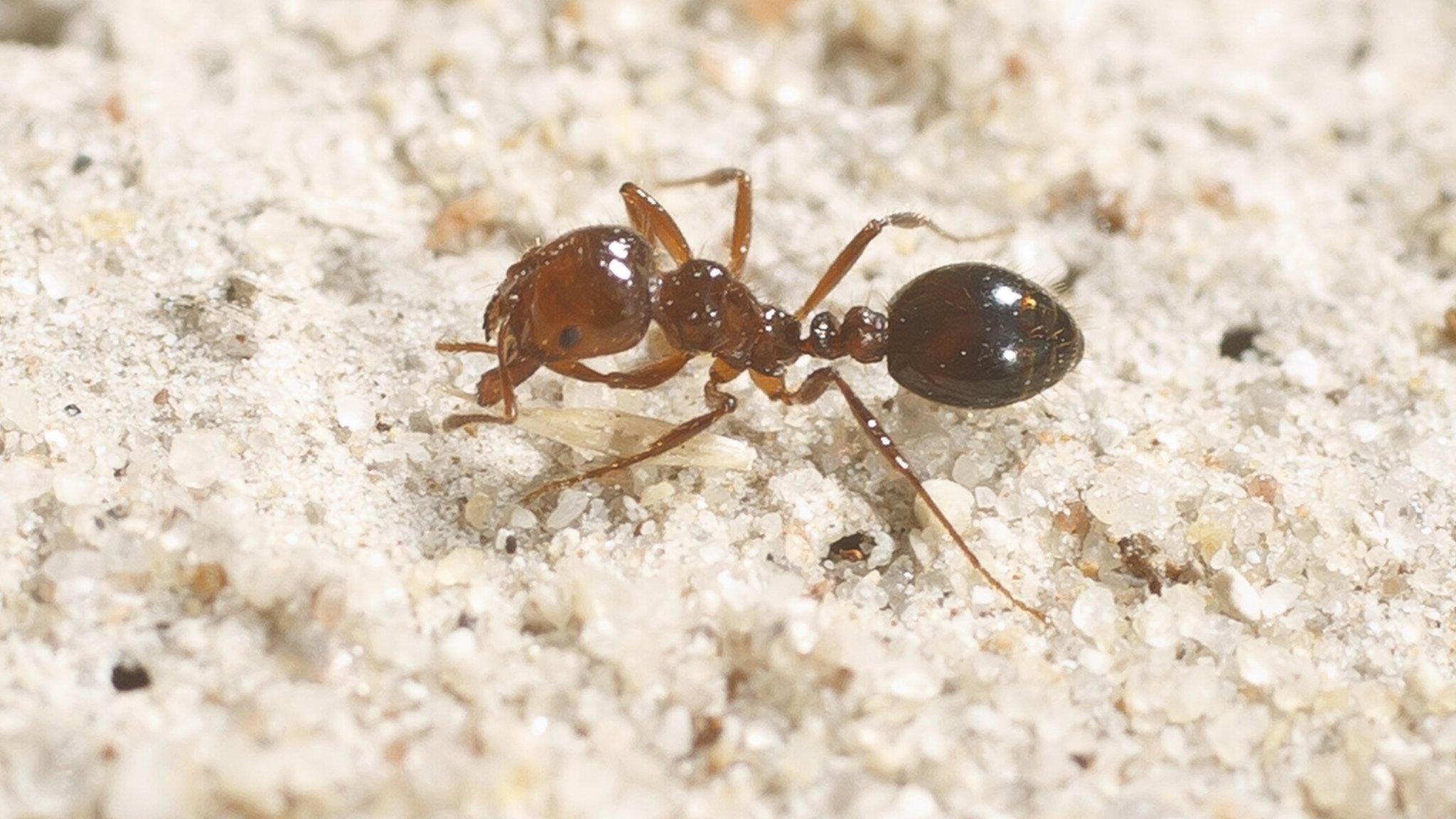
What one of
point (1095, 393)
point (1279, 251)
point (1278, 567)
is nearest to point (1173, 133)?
point (1279, 251)

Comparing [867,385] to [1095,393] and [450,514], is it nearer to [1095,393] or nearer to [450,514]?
[1095,393]

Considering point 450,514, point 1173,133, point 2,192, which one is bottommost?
point 450,514

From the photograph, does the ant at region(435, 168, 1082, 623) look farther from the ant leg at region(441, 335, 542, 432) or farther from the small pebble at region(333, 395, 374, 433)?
the small pebble at region(333, 395, 374, 433)

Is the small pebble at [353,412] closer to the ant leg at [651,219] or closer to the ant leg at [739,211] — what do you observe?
the ant leg at [651,219]

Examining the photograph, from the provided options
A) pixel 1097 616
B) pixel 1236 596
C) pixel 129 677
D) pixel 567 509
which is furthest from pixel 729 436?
pixel 129 677

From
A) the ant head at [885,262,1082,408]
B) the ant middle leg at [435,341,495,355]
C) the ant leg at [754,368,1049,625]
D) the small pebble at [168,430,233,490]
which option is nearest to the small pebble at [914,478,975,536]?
the ant leg at [754,368,1049,625]

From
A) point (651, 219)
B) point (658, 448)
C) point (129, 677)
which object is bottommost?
point (129, 677)

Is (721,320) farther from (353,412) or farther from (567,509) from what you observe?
(353,412)
